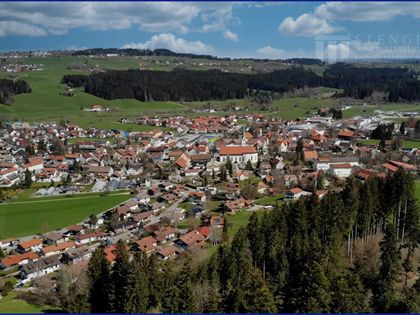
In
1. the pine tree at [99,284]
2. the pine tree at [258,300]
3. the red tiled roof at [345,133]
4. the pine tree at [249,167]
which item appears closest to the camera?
the pine tree at [258,300]

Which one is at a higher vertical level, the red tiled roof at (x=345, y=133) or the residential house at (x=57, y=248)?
the red tiled roof at (x=345, y=133)

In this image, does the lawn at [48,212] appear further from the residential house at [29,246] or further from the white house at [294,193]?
the white house at [294,193]

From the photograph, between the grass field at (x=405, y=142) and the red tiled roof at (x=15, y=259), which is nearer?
Result: the red tiled roof at (x=15, y=259)

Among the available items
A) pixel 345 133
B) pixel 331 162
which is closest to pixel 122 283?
pixel 331 162

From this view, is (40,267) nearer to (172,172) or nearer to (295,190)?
(295,190)

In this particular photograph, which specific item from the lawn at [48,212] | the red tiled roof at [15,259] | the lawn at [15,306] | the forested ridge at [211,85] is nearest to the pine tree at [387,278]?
the lawn at [15,306]

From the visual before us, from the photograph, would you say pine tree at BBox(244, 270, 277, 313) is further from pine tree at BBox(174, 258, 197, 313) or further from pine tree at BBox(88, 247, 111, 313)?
pine tree at BBox(88, 247, 111, 313)
